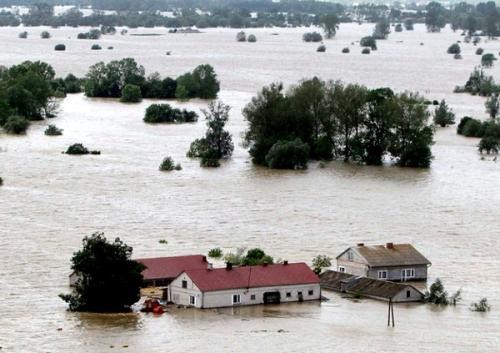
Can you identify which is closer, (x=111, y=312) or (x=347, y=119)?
(x=111, y=312)

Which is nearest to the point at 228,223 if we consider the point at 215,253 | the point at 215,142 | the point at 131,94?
the point at 215,253

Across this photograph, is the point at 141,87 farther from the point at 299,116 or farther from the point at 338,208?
the point at 338,208

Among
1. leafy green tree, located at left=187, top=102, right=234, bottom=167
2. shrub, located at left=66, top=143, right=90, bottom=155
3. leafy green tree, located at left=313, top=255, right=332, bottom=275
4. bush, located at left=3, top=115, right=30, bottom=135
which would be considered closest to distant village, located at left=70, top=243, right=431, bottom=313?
leafy green tree, located at left=313, top=255, right=332, bottom=275

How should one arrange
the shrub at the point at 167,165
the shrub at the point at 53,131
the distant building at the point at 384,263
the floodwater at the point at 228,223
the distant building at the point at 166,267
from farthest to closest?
1. the shrub at the point at 53,131
2. the shrub at the point at 167,165
3. the distant building at the point at 384,263
4. the distant building at the point at 166,267
5. the floodwater at the point at 228,223

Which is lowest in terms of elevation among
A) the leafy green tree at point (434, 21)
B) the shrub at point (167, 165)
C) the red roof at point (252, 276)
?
the leafy green tree at point (434, 21)

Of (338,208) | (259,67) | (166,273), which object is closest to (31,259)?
(166,273)

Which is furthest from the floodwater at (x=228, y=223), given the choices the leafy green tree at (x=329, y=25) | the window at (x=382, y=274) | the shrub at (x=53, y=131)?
the leafy green tree at (x=329, y=25)

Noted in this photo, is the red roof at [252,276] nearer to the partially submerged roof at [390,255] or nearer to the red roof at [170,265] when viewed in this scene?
the red roof at [170,265]
